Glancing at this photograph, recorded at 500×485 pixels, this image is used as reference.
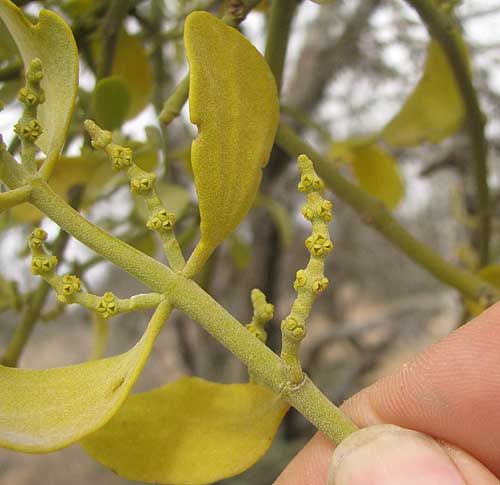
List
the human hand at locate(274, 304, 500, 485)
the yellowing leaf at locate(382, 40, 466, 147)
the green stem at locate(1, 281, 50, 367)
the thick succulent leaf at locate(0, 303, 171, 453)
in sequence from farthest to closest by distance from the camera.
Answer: the yellowing leaf at locate(382, 40, 466, 147) → the green stem at locate(1, 281, 50, 367) → the human hand at locate(274, 304, 500, 485) → the thick succulent leaf at locate(0, 303, 171, 453)

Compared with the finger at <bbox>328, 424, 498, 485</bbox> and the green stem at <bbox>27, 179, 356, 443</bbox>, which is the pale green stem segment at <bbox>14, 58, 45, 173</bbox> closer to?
the green stem at <bbox>27, 179, 356, 443</bbox>

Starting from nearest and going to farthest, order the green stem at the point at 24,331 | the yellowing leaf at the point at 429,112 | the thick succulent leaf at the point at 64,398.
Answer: the thick succulent leaf at the point at 64,398 < the green stem at the point at 24,331 < the yellowing leaf at the point at 429,112

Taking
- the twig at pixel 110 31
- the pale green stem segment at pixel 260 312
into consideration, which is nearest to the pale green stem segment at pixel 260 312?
the pale green stem segment at pixel 260 312

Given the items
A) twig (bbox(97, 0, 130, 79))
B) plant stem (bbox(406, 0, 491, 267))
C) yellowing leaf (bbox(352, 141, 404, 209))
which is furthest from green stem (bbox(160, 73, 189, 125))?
yellowing leaf (bbox(352, 141, 404, 209))

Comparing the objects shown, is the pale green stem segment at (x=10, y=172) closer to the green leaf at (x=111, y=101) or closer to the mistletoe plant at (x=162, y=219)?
the mistletoe plant at (x=162, y=219)

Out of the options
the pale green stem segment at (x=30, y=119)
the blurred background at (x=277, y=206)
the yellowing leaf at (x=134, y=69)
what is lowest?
the blurred background at (x=277, y=206)

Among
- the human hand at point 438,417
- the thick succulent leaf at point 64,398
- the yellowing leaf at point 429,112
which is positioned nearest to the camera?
the thick succulent leaf at point 64,398

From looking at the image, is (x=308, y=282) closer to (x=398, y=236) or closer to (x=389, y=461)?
(x=389, y=461)
